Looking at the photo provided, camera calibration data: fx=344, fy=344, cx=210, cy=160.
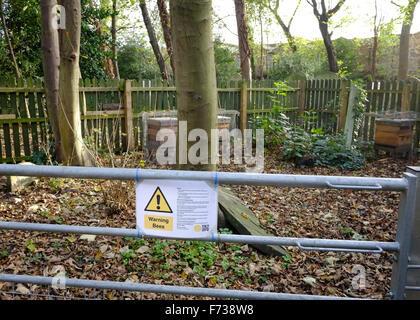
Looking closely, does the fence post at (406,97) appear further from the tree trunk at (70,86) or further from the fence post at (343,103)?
the tree trunk at (70,86)

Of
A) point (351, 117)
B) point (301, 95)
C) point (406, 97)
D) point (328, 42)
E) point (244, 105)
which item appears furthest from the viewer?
point (328, 42)

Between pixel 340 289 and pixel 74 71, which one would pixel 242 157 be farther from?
pixel 340 289

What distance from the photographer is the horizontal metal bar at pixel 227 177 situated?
5.53 ft

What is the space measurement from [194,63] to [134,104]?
6.27 metres

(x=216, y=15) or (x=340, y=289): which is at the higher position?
(x=216, y=15)

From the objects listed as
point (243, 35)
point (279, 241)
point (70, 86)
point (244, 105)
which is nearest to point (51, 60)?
Result: point (70, 86)

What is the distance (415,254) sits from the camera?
1694 millimetres

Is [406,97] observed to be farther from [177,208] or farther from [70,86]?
[177,208]

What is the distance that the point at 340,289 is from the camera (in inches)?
128

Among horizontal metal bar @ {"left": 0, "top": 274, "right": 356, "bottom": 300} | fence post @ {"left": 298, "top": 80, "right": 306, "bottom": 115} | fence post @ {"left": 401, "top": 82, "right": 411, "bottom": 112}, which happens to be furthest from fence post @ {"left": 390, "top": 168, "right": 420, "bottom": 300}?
fence post @ {"left": 298, "top": 80, "right": 306, "bottom": 115}

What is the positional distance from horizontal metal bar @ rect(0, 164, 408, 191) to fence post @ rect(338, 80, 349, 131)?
10.1 metres

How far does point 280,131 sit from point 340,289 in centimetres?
648

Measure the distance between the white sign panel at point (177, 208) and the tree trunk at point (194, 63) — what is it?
172 centimetres
